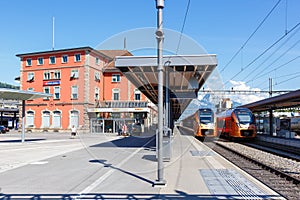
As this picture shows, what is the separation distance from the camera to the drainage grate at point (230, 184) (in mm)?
6969

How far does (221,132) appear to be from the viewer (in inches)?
1267

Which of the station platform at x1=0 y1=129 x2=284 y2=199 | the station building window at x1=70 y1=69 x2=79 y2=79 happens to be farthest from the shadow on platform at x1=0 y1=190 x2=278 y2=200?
the station building window at x1=70 y1=69 x2=79 y2=79

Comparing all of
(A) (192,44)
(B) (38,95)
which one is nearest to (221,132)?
(B) (38,95)

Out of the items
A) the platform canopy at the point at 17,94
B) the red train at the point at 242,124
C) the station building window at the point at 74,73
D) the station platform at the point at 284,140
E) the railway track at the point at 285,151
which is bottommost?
the railway track at the point at 285,151

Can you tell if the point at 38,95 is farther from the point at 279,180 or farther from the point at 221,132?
the point at 279,180

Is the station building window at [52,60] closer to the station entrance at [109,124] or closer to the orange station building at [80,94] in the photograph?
the orange station building at [80,94]

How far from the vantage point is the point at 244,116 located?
25.7 metres

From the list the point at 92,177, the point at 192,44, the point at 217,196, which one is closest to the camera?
the point at 217,196

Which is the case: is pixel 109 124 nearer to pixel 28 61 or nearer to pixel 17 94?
pixel 28 61

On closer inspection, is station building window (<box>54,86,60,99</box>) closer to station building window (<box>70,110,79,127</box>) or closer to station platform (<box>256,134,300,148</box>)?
station building window (<box>70,110,79,127</box>)

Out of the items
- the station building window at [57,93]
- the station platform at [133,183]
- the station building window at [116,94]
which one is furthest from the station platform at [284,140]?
the station building window at [57,93]

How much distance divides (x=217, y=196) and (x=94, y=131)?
37102 mm

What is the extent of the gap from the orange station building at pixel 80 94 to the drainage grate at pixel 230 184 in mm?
31776

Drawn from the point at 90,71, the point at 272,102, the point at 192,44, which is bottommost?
the point at 272,102
